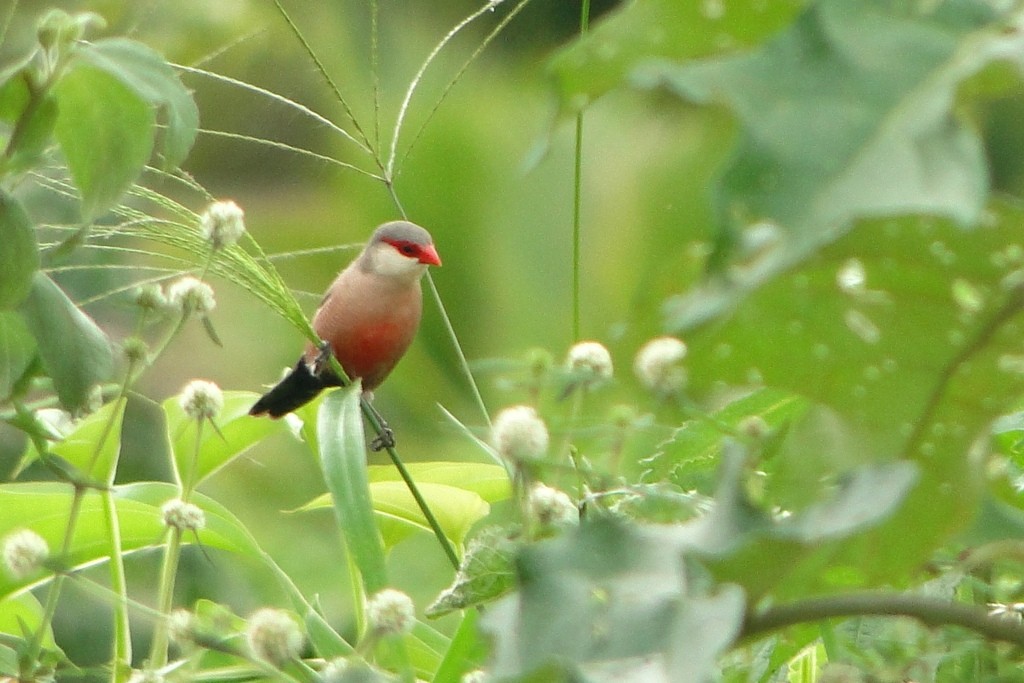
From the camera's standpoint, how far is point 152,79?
0.45 m

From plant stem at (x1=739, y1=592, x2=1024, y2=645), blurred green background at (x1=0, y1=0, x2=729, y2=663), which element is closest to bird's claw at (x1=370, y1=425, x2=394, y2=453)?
plant stem at (x1=739, y1=592, x2=1024, y2=645)

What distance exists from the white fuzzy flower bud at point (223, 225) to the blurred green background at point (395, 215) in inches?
53.1

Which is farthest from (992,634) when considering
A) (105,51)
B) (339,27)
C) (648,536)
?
(339,27)

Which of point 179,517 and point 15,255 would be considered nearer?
point 15,255

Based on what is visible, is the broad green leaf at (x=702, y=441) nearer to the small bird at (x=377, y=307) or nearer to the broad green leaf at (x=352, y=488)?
the broad green leaf at (x=352, y=488)

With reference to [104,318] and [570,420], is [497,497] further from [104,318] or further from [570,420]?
[104,318]

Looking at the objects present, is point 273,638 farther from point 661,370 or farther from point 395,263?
point 395,263

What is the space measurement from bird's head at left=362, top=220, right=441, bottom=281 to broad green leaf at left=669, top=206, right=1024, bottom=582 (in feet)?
4.28

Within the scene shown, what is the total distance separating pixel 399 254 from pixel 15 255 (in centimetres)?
117

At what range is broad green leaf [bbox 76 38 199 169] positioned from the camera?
0.43m

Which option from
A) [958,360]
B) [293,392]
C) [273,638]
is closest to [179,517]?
[273,638]

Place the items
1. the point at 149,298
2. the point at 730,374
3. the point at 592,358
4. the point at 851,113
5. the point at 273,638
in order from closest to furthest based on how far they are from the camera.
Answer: the point at 851,113 < the point at 730,374 < the point at 273,638 < the point at 592,358 < the point at 149,298

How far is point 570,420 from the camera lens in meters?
0.46

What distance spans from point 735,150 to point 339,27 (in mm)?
2945
